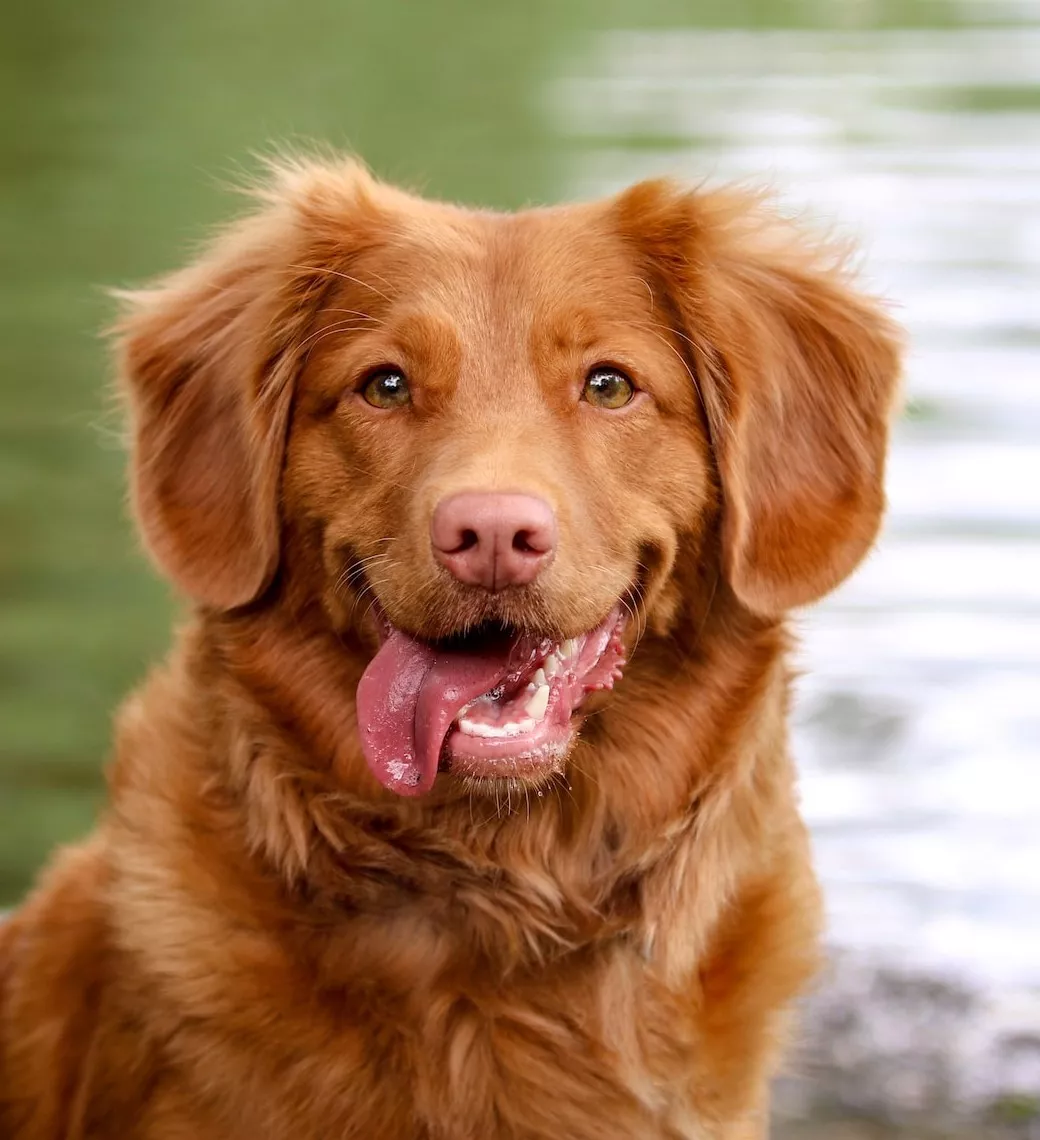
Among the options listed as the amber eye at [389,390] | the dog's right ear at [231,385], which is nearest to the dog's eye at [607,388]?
the amber eye at [389,390]

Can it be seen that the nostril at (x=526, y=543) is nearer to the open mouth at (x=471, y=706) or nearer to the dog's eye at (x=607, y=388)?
the open mouth at (x=471, y=706)

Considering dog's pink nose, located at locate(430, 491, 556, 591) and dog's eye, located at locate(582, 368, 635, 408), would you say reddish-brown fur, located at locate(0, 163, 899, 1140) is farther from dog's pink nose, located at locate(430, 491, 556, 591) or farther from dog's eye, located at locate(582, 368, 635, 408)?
dog's pink nose, located at locate(430, 491, 556, 591)

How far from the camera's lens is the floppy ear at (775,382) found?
10.00 feet

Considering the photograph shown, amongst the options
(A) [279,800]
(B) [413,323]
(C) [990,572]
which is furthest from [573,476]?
(C) [990,572]

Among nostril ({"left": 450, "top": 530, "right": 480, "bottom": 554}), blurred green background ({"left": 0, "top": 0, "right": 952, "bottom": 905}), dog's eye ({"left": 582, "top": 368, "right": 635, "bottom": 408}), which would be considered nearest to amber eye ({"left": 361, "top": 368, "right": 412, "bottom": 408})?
dog's eye ({"left": 582, "top": 368, "right": 635, "bottom": 408})

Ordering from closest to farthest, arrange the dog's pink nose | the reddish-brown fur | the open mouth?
the dog's pink nose < the open mouth < the reddish-brown fur

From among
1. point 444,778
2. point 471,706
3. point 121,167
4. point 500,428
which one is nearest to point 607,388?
point 500,428

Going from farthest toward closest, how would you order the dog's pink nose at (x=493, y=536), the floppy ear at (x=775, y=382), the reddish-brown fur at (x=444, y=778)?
the floppy ear at (x=775, y=382), the reddish-brown fur at (x=444, y=778), the dog's pink nose at (x=493, y=536)

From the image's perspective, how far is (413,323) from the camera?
2.97 meters

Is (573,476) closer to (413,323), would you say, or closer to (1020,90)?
(413,323)

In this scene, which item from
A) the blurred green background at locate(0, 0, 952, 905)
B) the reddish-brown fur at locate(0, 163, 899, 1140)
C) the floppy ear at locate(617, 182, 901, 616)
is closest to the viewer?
the reddish-brown fur at locate(0, 163, 899, 1140)

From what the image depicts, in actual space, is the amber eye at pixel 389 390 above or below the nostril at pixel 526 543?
above

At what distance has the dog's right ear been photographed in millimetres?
3078

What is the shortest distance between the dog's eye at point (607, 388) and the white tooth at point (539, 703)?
1.64 ft
